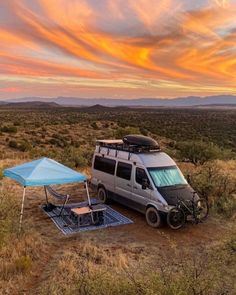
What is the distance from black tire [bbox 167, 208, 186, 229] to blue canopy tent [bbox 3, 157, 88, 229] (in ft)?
9.32

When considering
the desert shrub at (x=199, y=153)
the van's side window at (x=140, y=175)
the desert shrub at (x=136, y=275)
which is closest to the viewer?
the desert shrub at (x=136, y=275)

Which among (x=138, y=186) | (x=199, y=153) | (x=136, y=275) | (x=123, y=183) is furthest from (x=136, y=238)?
(x=199, y=153)

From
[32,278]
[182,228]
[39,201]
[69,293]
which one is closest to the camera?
[69,293]

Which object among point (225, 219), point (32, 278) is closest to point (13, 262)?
point (32, 278)

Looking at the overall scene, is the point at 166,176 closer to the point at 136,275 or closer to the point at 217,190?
the point at 217,190

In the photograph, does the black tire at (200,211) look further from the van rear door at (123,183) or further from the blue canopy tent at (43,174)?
the blue canopy tent at (43,174)

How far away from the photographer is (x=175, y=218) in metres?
11.1

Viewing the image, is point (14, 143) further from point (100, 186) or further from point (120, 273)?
point (120, 273)

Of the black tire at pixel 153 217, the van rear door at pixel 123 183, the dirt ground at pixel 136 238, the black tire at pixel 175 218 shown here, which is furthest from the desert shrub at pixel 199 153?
the black tire at pixel 175 218

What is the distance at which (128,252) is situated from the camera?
9.61 meters

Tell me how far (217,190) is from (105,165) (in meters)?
4.77

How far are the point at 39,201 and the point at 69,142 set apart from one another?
25.5m

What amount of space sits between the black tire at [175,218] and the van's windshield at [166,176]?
1.07 m

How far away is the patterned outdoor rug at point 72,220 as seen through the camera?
11.3 meters
